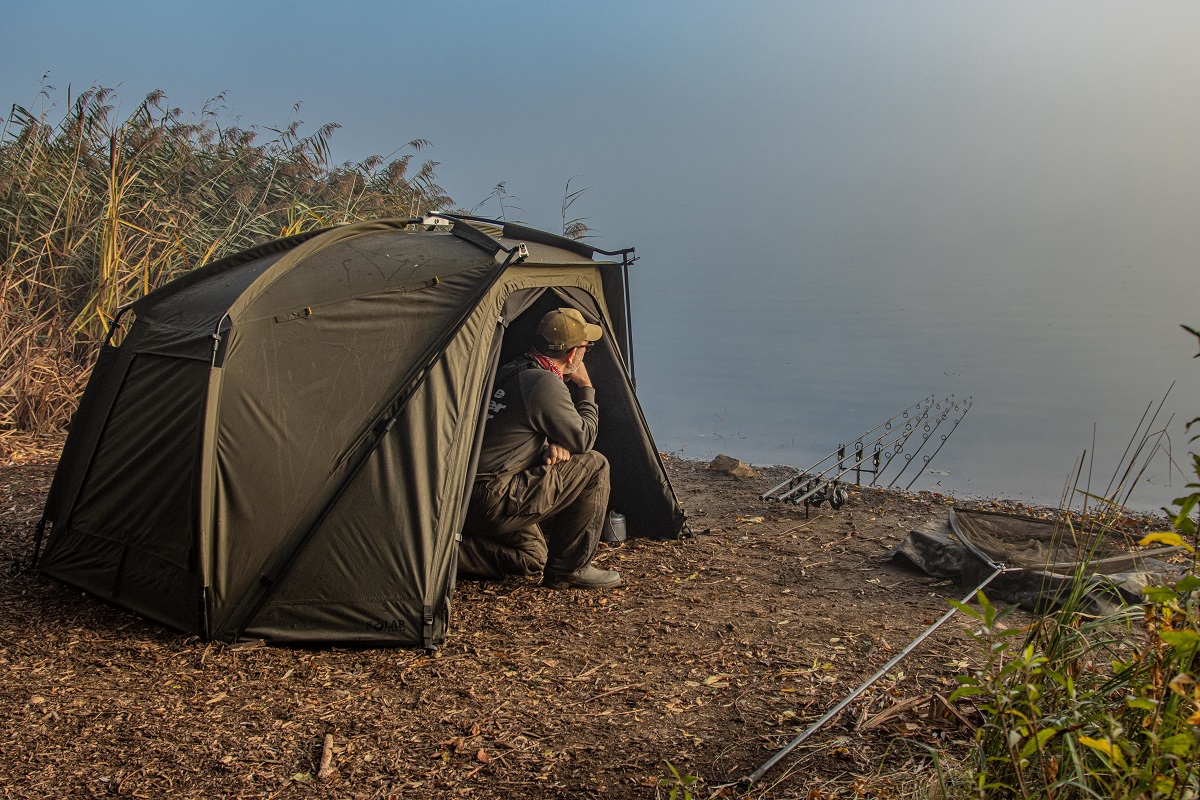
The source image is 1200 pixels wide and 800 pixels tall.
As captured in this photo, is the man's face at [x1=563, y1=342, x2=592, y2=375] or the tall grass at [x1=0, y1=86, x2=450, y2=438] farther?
the tall grass at [x1=0, y1=86, x2=450, y2=438]

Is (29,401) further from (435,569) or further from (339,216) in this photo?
(435,569)

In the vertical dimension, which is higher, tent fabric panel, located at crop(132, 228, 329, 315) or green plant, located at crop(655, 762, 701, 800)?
tent fabric panel, located at crop(132, 228, 329, 315)

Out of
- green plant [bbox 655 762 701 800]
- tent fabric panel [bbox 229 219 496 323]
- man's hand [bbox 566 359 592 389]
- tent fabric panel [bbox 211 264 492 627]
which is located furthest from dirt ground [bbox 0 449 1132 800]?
tent fabric panel [bbox 229 219 496 323]

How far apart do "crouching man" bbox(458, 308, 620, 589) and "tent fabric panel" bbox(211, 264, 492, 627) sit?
0.69 m

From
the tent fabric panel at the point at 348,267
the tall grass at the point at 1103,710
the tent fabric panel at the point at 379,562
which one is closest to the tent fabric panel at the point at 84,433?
the tent fabric panel at the point at 348,267

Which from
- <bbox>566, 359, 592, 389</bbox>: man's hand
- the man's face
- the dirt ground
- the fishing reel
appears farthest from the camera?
the fishing reel

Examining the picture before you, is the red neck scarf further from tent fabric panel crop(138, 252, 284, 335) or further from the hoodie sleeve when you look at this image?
tent fabric panel crop(138, 252, 284, 335)

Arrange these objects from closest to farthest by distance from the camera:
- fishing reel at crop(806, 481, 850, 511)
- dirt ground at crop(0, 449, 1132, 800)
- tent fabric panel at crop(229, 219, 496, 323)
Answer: dirt ground at crop(0, 449, 1132, 800)
tent fabric panel at crop(229, 219, 496, 323)
fishing reel at crop(806, 481, 850, 511)

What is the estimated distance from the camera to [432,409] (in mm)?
4598

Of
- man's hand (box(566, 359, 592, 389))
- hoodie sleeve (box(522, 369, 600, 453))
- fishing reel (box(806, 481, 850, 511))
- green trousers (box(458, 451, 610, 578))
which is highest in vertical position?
man's hand (box(566, 359, 592, 389))

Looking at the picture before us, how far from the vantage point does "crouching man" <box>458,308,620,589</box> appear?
5016 mm

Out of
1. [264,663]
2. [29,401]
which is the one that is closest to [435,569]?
[264,663]

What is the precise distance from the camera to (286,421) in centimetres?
444

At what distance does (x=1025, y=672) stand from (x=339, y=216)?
8.99 meters
